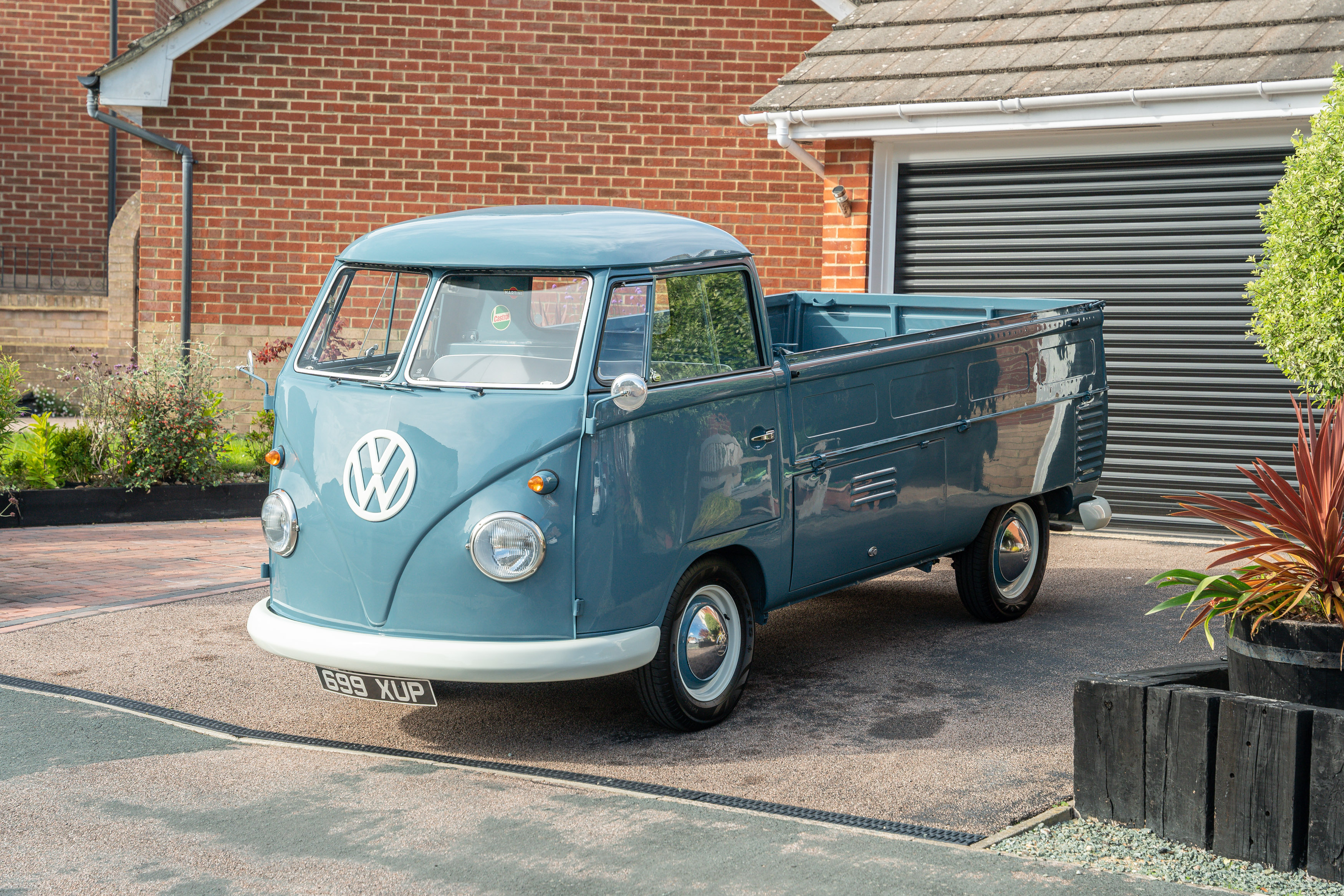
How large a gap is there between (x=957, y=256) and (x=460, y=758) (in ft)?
22.6

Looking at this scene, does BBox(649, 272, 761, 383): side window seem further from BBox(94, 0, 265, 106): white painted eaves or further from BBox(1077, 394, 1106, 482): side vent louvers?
BBox(94, 0, 265, 106): white painted eaves

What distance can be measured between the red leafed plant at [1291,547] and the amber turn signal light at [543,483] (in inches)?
83.5

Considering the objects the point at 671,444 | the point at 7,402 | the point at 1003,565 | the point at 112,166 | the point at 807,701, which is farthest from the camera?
the point at 112,166

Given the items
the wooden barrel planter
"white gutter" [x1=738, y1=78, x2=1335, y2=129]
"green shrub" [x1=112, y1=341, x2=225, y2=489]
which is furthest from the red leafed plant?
"green shrub" [x1=112, y1=341, x2=225, y2=489]

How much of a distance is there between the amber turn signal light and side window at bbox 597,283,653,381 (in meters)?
0.47

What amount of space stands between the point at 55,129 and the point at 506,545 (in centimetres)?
1958

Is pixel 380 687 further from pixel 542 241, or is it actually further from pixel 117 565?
pixel 117 565

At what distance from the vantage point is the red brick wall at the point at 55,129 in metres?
21.6

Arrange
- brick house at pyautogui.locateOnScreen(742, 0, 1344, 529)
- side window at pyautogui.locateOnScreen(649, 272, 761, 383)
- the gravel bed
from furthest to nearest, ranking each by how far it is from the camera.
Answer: brick house at pyautogui.locateOnScreen(742, 0, 1344, 529), side window at pyautogui.locateOnScreen(649, 272, 761, 383), the gravel bed

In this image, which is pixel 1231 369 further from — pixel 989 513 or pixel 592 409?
pixel 592 409

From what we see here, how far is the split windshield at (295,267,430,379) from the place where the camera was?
580 cm

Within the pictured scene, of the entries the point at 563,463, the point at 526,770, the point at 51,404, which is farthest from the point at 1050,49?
the point at 51,404

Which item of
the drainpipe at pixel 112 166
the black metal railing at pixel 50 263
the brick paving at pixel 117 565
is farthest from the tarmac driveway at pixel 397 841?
the drainpipe at pixel 112 166

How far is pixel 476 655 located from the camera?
17.0ft
